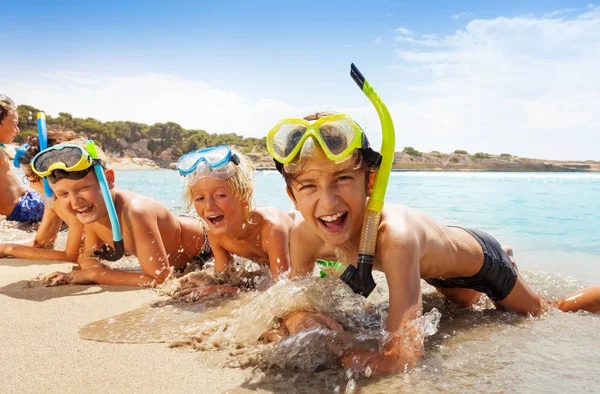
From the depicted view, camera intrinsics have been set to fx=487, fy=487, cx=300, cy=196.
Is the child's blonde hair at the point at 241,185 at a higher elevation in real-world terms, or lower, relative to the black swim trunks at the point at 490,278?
higher

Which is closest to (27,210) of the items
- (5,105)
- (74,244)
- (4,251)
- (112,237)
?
(5,105)

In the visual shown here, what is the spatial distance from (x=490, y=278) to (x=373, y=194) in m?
1.43

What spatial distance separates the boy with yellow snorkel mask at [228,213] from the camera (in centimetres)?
389

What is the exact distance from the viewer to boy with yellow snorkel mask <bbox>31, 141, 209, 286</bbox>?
3.98 meters

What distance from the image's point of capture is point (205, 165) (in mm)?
3889

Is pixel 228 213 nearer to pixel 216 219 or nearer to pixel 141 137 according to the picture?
pixel 216 219

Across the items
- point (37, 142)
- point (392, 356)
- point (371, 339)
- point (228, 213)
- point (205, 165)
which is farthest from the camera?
point (37, 142)

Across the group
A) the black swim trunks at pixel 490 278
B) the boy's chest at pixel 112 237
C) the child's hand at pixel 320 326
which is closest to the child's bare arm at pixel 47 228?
the boy's chest at pixel 112 237

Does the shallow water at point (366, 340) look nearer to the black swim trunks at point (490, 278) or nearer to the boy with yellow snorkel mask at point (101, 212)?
the black swim trunks at point (490, 278)

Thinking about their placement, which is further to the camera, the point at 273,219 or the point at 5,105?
the point at 5,105

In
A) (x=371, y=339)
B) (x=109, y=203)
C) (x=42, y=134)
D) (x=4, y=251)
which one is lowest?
(x=4, y=251)

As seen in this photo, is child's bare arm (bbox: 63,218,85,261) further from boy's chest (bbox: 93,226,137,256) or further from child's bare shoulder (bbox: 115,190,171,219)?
child's bare shoulder (bbox: 115,190,171,219)

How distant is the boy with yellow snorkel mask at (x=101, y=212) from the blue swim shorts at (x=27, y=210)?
12.7 feet

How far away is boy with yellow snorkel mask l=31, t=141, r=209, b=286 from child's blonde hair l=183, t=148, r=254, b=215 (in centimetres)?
42
